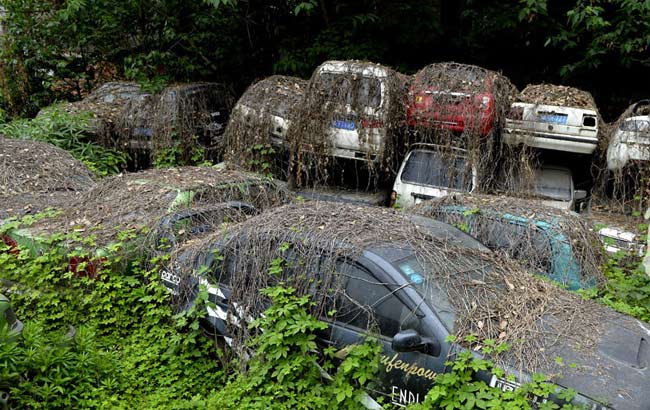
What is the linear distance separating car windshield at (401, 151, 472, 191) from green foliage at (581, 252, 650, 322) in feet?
8.39

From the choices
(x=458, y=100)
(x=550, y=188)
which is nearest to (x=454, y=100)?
(x=458, y=100)

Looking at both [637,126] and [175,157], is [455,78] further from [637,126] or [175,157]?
[175,157]

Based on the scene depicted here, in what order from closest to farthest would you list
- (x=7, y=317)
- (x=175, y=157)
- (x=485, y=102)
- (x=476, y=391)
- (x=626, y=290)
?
1. (x=476, y=391)
2. (x=7, y=317)
3. (x=626, y=290)
4. (x=485, y=102)
5. (x=175, y=157)

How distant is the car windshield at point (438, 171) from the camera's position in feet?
29.2

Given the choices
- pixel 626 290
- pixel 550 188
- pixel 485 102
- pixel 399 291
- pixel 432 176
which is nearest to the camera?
pixel 399 291

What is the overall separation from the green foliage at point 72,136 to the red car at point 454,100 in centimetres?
613

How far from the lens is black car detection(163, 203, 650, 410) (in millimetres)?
4109

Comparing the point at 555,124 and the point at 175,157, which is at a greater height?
the point at 555,124

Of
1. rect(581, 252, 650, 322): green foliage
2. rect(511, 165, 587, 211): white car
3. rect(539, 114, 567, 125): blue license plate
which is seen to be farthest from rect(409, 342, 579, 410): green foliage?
Result: rect(539, 114, 567, 125): blue license plate

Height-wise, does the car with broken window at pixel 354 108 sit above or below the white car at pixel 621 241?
above

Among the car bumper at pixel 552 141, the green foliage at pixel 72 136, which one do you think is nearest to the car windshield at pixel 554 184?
the car bumper at pixel 552 141

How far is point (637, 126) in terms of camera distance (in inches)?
356

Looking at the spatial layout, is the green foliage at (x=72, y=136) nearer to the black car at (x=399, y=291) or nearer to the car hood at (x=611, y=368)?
the black car at (x=399, y=291)

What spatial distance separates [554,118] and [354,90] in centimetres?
328
